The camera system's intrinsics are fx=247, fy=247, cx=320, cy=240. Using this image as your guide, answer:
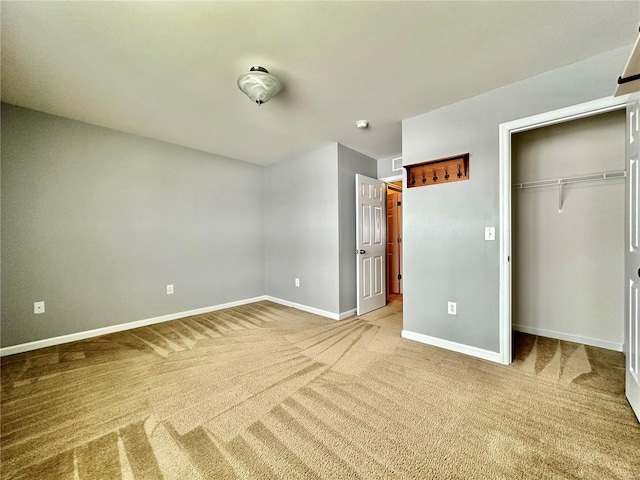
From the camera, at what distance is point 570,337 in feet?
8.69

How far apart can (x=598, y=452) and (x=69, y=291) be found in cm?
459

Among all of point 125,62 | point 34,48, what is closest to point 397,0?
point 125,62

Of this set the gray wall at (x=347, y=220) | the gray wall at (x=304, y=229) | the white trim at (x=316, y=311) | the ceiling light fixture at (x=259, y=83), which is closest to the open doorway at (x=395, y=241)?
the gray wall at (x=347, y=220)

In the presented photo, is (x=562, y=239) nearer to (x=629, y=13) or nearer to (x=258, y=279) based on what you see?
(x=629, y=13)

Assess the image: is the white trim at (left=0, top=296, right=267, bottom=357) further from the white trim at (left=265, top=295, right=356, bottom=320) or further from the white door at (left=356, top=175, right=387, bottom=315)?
the white door at (left=356, top=175, right=387, bottom=315)

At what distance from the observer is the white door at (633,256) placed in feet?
4.94

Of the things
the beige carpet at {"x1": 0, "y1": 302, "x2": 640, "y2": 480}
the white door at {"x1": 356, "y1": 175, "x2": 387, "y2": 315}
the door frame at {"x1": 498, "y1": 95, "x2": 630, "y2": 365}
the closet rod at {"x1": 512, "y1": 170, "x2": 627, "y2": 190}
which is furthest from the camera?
the white door at {"x1": 356, "y1": 175, "x2": 387, "y2": 315}

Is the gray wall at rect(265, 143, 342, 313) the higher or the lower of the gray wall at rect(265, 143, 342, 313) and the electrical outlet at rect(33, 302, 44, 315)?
the higher

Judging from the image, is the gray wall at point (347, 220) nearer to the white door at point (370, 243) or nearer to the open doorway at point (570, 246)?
the white door at point (370, 243)

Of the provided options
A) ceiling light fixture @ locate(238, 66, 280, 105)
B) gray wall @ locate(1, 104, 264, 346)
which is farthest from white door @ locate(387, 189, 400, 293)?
ceiling light fixture @ locate(238, 66, 280, 105)

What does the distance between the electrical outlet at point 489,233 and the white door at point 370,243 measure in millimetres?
1668

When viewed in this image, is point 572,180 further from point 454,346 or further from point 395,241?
point 395,241

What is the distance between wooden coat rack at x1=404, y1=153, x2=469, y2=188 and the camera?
8.00 ft

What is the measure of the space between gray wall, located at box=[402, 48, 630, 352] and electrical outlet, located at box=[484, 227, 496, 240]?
0.14 feet
